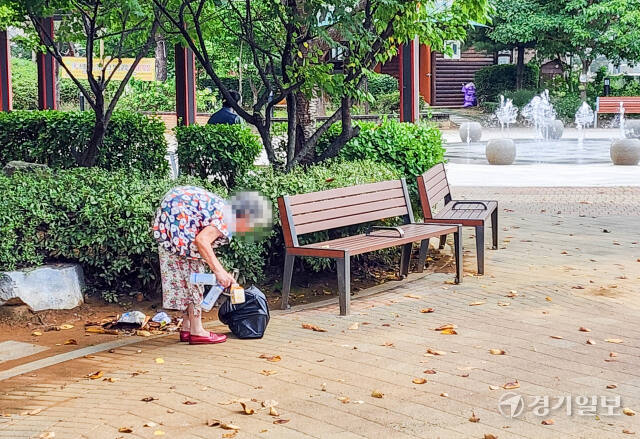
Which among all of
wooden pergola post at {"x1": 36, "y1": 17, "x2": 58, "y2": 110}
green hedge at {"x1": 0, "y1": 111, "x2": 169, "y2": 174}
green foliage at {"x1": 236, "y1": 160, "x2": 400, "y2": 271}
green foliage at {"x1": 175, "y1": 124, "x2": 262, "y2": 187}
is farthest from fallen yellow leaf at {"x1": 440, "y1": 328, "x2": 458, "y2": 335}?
wooden pergola post at {"x1": 36, "y1": 17, "x2": 58, "y2": 110}

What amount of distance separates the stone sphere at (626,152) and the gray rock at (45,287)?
1446 cm

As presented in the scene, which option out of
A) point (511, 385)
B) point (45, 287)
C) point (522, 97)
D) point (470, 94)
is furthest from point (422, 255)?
point (470, 94)

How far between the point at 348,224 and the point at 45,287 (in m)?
2.29

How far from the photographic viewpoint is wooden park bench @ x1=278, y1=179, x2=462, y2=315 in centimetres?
656

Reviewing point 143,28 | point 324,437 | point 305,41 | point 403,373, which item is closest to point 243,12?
point 143,28

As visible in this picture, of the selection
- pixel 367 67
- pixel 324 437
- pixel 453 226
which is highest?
pixel 367 67

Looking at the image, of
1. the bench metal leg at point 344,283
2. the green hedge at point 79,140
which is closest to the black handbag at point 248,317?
the bench metal leg at point 344,283

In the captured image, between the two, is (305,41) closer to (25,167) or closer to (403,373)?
(25,167)

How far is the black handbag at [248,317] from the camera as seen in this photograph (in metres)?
5.83

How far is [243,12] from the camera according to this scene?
10.8 meters

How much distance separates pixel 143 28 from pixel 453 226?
4.69 meters

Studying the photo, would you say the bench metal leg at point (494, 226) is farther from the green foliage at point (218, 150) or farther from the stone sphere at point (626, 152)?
the stone sphere at point (626, 152)

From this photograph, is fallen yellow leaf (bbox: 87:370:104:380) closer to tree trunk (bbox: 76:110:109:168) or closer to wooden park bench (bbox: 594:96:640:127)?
tree trunk (bbox: 76:110:109:168)

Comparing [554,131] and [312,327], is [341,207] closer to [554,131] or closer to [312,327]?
[312,327]
